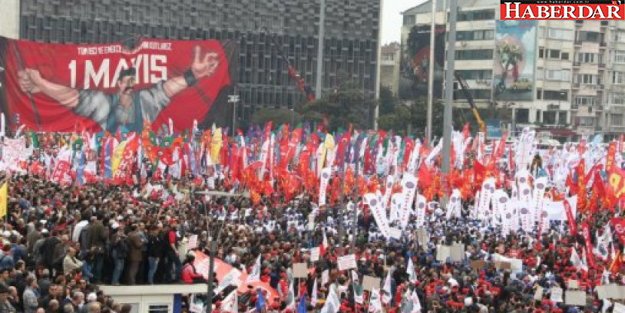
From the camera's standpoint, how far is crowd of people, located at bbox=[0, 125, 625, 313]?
52.5ft

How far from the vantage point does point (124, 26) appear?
102m

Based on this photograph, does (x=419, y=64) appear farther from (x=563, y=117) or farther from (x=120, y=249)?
(x=120, y=249)

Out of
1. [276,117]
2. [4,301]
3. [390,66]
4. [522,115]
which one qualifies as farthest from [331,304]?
[390,66]

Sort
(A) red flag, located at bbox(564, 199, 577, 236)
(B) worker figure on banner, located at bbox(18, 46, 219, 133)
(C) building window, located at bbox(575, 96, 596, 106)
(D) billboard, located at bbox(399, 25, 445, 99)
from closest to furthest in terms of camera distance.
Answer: (A) red flag, located at bbox(564, 199, 577, 236) → (B) worker figure on banner, located at bbox(18, 46, 219, 133) → (D) billboard, located at bbox(399, 25, 445, 99) → (C) building window, located at bbox(575, 96, 596, 106)

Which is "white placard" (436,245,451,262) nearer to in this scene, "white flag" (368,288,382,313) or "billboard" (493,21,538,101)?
"white flag" (368,288,382,313)

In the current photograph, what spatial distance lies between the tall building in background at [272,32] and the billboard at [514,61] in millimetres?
9378

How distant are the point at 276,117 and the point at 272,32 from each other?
19.0 meters

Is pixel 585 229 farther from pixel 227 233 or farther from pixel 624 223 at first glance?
pixel 227 233

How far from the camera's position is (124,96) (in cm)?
4572

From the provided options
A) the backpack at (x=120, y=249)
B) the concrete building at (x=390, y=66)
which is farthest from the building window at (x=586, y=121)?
the backpack at (x=120, y=249)

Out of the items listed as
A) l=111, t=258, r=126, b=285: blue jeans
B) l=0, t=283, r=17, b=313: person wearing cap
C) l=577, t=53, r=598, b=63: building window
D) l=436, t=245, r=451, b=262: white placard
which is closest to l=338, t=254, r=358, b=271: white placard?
l=111, t=258, r=126, b=285: blue jeans

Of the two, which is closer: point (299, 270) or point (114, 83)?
point (299, 270)

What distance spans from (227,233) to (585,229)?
6.44m

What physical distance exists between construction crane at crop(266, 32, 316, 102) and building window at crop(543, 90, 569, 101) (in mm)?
18795
